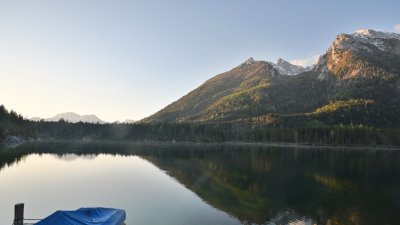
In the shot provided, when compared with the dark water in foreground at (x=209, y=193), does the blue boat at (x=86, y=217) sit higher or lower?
higher

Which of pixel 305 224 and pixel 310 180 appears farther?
pixel 310 180

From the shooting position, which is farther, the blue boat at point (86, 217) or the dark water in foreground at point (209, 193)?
the dark water in foreground at point (209, 193)

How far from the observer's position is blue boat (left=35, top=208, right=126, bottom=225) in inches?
1319

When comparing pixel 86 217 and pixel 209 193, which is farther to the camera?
pixel 209 193

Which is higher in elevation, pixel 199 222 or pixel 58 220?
pixel 58 220

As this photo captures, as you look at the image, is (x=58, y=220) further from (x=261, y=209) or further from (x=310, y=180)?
(x=310, y=180)

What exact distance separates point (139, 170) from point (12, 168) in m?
37.0

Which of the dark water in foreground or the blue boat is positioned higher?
the blue boat

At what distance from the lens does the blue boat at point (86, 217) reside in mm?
33494

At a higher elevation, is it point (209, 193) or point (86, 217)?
point (86, 217)

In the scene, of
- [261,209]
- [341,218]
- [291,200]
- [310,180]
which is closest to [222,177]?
[310,180]

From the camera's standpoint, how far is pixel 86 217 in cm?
3659

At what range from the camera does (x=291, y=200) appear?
68.3 metres

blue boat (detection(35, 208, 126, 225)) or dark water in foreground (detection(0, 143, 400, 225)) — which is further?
dark water in foreground (detection(0, 143, 400, 225))
